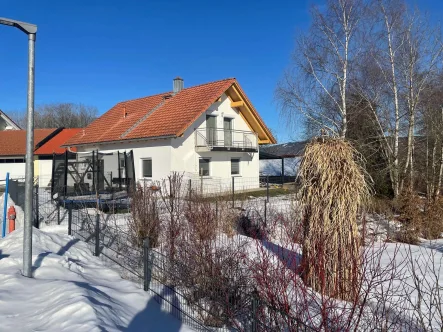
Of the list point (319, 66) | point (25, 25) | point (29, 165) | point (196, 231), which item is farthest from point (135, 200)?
point (319, 66)

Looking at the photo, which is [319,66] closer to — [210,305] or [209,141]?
[209,141]

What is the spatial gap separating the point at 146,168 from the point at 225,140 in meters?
5.17

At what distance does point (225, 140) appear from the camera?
2311 cm

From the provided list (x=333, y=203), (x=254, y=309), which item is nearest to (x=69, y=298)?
(x=254, y=309)

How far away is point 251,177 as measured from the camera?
82.1 feet

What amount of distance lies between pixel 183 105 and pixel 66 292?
712 inches

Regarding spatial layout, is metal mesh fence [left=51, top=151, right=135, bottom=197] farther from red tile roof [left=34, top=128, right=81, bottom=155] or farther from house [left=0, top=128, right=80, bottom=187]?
red tile roof [left=34, top=128, right=81, bottom=155]

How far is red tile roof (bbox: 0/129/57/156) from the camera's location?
29.8m

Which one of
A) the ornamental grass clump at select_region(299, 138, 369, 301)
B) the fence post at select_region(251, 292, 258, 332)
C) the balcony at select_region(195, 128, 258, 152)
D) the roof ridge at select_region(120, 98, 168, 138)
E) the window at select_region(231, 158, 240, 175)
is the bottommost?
the fence post at select_region(251, 292, 258, 332)

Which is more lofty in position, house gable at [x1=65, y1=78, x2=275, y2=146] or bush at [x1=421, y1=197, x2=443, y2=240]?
house gable at [x1=65, y1=78, x2=275, y2=146]

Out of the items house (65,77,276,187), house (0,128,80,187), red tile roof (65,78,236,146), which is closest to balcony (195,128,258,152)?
house (65,77,276,187)

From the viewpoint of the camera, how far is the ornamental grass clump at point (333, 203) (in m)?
5.73

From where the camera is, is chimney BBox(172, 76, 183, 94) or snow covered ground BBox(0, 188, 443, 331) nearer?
snow covered ground BBox(0, 188, 443, 331)

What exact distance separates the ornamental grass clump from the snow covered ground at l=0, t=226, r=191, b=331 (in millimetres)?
2424
